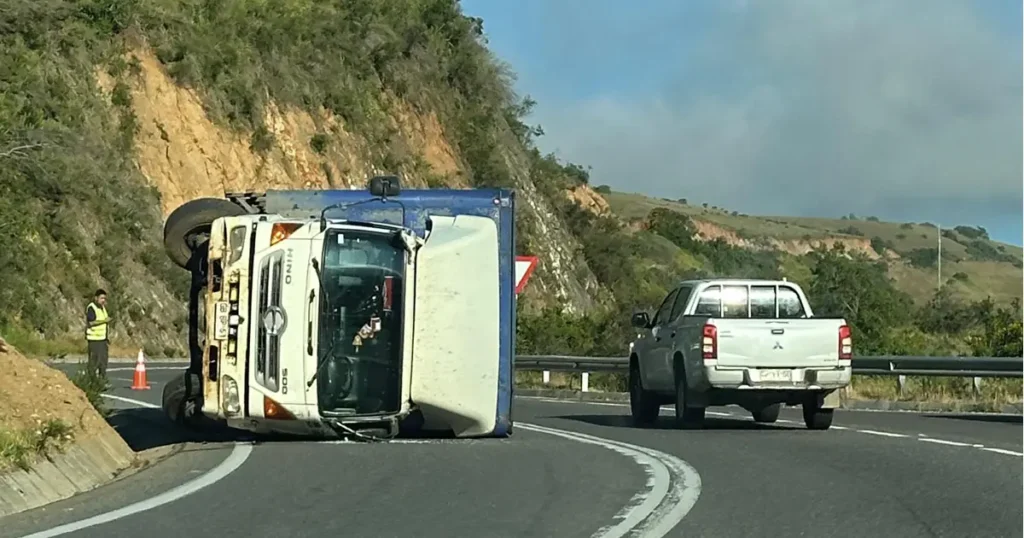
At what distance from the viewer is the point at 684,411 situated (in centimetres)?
1805

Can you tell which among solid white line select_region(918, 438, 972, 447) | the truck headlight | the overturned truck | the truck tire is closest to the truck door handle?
the overturned truck

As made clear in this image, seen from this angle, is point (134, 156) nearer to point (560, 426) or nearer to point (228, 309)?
point (560, 426)

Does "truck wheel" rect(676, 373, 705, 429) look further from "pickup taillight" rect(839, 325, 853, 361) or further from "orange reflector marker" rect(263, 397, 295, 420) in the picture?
"orange reflector marker" rect(263, 397, 295, 420)

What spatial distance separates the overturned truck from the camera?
1331cm

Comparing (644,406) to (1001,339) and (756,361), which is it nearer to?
(756,361)

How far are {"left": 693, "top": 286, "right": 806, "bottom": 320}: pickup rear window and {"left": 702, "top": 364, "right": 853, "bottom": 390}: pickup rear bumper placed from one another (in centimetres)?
168

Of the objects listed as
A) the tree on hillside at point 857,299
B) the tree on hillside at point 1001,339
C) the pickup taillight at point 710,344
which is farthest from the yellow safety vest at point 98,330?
the tree on hillside at point 857,299

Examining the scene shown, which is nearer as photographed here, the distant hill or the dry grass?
the dry grass

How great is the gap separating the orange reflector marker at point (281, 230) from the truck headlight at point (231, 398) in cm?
126

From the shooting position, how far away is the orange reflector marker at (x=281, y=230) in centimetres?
1338

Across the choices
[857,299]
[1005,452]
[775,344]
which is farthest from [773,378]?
[857,299]

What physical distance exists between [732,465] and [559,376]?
19.6m

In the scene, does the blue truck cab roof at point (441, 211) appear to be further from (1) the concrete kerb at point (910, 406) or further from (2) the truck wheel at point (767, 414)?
(1) the concrete kerb at point (910, 406)

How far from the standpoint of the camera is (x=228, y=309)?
44.0 feet
